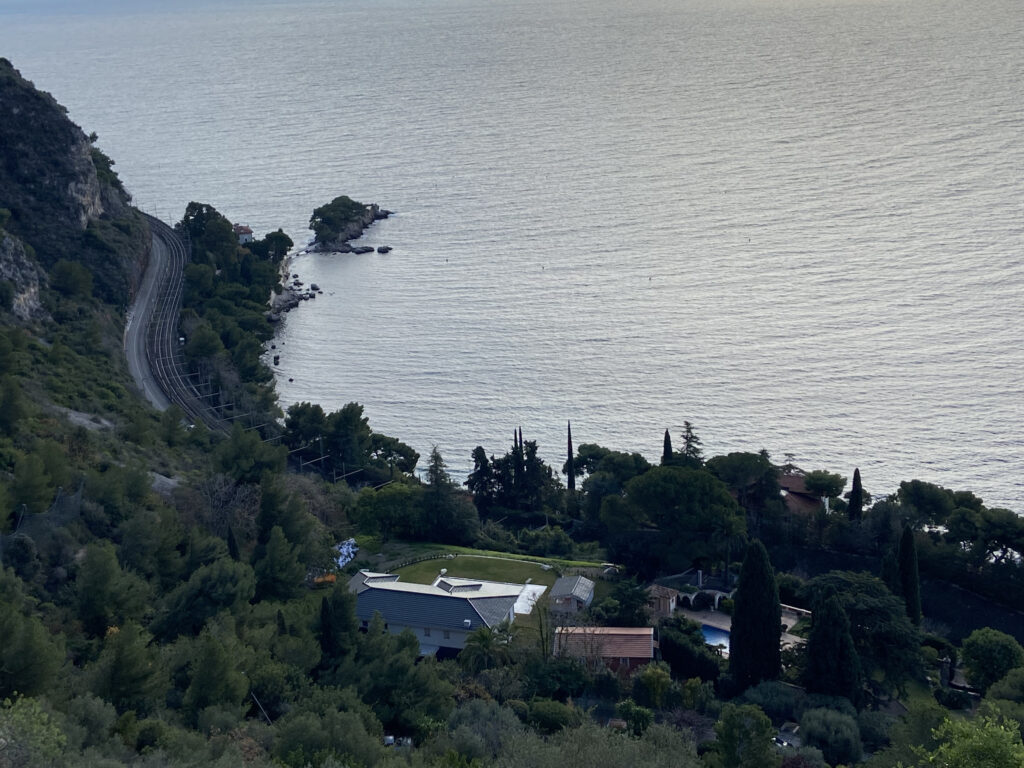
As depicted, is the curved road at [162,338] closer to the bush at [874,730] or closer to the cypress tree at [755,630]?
the cypress tree at [755,630]

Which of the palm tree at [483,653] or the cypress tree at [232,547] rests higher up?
the cypress tree at [232,547]

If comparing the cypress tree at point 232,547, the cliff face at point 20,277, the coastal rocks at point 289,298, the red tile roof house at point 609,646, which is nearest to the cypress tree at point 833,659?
the red tile roof house at point 609,646

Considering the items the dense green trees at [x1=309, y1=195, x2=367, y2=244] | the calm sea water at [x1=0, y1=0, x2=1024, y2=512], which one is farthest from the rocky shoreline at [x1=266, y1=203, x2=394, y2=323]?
the calm sea water at [x1=0, y1=0, x2=1024, y2=512]

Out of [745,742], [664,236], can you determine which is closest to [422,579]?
[745,742]

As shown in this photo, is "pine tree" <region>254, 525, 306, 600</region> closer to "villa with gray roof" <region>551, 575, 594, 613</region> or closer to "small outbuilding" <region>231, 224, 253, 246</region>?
"villa with gray roof" <region>551, 575, 594, 613</region>

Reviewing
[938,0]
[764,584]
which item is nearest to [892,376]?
[764,584]
